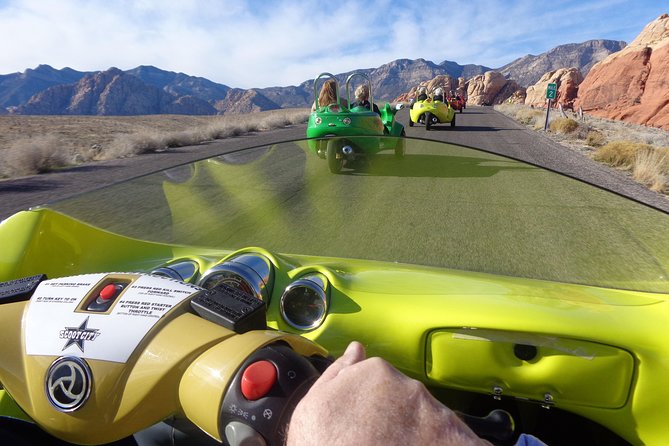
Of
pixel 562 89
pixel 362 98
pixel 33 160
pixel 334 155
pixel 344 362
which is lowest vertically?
pixel 33 160

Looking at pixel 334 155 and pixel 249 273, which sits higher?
pixel 334 155

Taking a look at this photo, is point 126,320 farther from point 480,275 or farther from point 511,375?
point 480,275

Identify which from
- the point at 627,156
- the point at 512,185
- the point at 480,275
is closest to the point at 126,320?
the point at 480,275

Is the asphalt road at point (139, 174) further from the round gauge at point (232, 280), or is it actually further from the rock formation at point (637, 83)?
the rock formation at point (637, 83)

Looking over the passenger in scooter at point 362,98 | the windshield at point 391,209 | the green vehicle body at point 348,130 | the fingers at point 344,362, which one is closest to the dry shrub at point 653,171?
the green vehicle body at point 348,130

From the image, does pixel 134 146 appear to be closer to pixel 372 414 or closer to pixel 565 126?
pixel 372 414

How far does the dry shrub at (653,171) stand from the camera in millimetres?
8523

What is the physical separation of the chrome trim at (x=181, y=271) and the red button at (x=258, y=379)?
846 mm

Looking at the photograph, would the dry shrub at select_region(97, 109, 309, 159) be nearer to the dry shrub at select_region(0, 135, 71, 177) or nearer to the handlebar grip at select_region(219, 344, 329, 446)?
the dry shrub at select_region(0, 135, 71, 177)

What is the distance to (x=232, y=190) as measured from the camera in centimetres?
250

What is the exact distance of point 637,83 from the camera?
54.5 m

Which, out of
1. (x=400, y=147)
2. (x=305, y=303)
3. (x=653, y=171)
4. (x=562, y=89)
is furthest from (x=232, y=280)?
(x=562, y=89)

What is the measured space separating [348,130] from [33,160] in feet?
38.6

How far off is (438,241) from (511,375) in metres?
2.47
